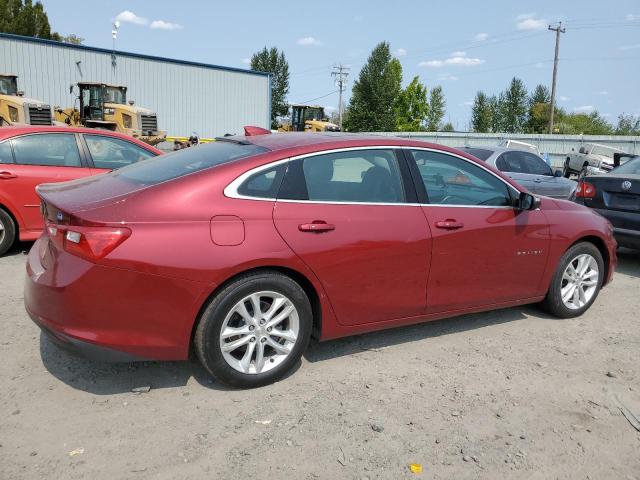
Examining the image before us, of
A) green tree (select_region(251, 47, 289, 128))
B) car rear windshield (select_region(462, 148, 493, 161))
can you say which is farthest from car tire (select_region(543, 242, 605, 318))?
green tree (select_region(251, 47, 289, 128))

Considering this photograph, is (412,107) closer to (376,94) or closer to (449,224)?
(376,94)

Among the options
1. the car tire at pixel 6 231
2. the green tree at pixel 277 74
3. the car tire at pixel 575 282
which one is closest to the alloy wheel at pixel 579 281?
the car tire at pixel 575 282

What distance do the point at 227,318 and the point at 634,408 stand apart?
2.51 metres

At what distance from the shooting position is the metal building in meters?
29.1

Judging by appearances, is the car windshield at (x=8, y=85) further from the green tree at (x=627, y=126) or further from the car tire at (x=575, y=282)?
the green tree at (x=627, y=126)

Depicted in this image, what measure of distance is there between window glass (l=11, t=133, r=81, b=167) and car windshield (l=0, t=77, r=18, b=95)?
18.6 meters

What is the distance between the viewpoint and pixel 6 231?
20.1ft

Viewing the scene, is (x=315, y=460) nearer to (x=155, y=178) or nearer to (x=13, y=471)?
(x=13, y=471)

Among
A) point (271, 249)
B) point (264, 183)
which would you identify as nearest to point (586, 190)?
point (264, 183)

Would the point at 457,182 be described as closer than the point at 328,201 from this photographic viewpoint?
No

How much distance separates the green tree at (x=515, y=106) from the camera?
257 ft

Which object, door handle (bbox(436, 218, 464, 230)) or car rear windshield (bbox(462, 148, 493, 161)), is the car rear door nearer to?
door handle (bbox(436, 218, 464, 230))

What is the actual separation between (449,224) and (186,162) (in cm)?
187

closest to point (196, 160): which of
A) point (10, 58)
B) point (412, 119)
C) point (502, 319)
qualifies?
point (502, 319)
